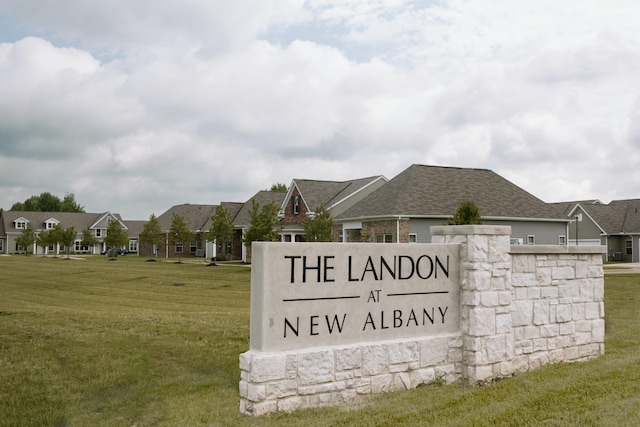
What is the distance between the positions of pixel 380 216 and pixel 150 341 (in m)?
20.6

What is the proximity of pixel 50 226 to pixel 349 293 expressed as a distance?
83.9 metres

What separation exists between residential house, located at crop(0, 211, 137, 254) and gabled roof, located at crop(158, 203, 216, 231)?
516 inches

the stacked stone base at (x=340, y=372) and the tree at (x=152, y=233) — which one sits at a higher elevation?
the tree at (x=152, y=233)

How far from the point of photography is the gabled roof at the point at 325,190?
41.6m

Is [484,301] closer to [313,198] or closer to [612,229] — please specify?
[313,198]

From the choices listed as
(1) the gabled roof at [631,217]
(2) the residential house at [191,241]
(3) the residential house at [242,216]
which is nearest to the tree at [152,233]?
(2) the residential house at [191,241]

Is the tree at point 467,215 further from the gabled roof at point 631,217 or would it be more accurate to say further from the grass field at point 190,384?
the gabled roof at point 631,217

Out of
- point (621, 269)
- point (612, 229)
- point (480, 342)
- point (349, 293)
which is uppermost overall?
point (612, 229)

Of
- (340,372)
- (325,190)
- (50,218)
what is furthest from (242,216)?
(50,218)

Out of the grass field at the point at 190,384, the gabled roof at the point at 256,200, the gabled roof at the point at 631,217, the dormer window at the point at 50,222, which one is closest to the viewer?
the grass field at the point at 190,384

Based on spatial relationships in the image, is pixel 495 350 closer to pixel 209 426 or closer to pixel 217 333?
pixel 209 426

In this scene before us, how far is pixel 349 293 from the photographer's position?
7.51 m

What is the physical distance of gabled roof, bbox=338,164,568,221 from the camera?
101 ft

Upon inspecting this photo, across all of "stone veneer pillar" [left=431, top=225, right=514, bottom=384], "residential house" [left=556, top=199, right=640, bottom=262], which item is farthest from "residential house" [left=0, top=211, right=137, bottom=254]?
"stone veneer pillar" [left=431, top=225, right=514, bottom=384]
